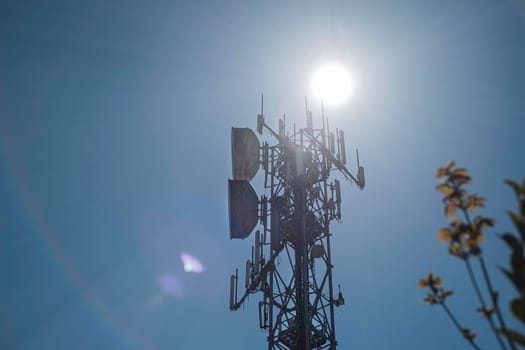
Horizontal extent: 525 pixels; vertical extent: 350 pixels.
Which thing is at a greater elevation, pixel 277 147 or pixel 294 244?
pixel 277 147

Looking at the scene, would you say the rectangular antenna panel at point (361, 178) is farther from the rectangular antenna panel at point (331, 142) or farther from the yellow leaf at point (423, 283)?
the yellow leaf at point (423, 283)

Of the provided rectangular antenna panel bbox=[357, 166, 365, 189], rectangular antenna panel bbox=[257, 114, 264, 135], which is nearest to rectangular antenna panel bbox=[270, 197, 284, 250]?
rectangular antenna panel bbox=[257, 114, 264, 135]

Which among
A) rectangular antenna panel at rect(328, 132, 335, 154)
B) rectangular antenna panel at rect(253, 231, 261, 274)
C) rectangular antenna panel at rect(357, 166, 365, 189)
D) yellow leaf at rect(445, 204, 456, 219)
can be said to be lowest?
yellow leaf at rect(445, 204, 456, 219)

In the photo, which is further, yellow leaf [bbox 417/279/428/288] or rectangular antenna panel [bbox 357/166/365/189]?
rectangular antenna panel [bbox 357/166/365/189]

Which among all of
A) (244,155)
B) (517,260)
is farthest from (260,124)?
(517,260)

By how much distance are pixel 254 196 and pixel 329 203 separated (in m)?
3.91

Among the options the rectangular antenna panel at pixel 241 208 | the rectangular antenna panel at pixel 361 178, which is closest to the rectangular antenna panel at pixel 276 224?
the rectangular antenna panel at pixel 241 208

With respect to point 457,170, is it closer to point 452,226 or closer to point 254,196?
point 452,226

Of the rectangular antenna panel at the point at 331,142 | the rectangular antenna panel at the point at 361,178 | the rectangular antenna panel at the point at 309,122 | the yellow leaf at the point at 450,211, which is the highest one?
the rectangular antenna panel at the point at 309,122

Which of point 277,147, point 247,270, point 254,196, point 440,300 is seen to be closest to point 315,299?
point 247,270

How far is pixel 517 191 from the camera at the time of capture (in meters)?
5.20

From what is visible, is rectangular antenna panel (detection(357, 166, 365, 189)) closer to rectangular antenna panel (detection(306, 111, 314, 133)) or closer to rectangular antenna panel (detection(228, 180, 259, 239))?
rectangular antenna panel (detection(306, 111, 314, 133))

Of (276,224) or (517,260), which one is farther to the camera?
(276,224)

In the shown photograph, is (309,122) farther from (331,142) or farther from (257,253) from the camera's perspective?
(257,253)
